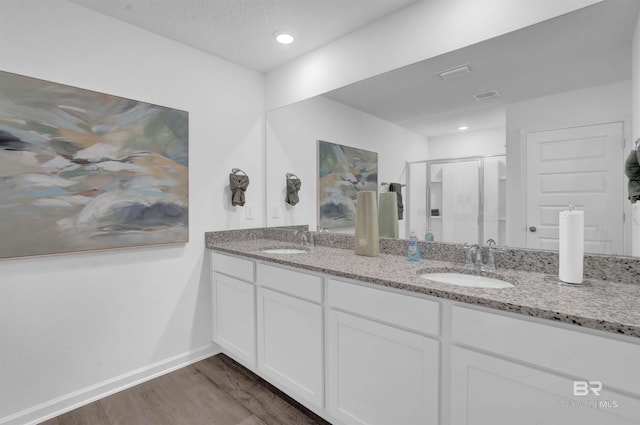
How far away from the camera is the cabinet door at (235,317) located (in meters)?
2.05

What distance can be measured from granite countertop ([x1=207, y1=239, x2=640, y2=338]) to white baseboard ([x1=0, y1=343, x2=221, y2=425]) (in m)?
1.21

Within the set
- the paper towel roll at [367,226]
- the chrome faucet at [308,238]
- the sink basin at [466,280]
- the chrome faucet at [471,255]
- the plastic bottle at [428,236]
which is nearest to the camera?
the sink basin at [466,280]

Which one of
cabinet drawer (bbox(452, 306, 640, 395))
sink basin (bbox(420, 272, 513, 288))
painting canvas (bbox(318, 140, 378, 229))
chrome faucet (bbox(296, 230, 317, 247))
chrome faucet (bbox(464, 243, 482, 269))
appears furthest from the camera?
chrome faucet (bbox(296, 230, 317, 247))

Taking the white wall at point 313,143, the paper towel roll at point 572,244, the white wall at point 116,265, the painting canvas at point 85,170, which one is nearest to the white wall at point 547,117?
the paper towel roll at point 572,244

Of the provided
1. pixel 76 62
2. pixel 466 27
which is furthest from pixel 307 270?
pixel 76 62

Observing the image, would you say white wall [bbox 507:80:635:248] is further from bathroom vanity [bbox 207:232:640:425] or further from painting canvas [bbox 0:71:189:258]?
painting canvas [bbox 0:71:189:258]

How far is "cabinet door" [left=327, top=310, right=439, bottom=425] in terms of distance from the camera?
1.21 m

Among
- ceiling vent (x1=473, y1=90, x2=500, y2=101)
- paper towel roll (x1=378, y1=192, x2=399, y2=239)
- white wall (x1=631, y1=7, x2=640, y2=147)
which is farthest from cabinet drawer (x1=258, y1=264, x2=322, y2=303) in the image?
white wall (x1=631, y1=7, x2=640, y2=147)

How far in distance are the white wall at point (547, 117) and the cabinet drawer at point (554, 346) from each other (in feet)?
2.15

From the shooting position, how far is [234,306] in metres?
2.20

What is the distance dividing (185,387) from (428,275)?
1.74 m

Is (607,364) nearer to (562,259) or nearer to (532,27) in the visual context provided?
(562,259)

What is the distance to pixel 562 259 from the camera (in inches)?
49.1

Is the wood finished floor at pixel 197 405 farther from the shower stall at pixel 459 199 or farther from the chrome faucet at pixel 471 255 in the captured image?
the shower stall at pixel 459 199
